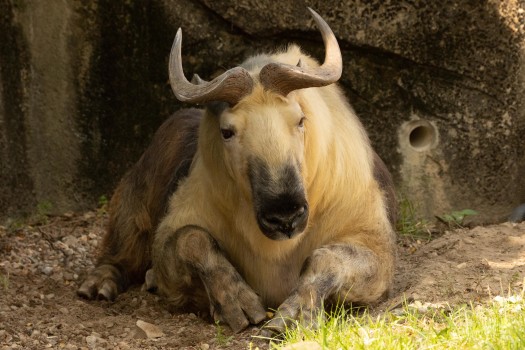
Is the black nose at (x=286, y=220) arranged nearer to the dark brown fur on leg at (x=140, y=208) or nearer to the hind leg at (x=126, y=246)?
the dark brown fur on leg at (x=140, y=208)

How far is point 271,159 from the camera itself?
18.1 ft

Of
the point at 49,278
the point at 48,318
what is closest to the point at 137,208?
the point at 49,278

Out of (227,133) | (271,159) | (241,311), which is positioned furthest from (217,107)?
(241,311)

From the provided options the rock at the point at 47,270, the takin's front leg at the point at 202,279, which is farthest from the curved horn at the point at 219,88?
the rock at the point at 47,270

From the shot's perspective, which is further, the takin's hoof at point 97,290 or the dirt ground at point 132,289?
the takin's hoof at point 97,290

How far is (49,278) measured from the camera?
296 inches

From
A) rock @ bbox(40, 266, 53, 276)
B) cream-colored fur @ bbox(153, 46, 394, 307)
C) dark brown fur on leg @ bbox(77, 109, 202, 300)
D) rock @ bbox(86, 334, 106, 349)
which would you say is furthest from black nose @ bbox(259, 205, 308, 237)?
rock @ bbox(40, 266, 53, 276)

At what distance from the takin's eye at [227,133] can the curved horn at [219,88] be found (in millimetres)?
156

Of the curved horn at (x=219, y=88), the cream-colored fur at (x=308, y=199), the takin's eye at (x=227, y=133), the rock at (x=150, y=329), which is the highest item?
the curved horn at (x=219, y=88)

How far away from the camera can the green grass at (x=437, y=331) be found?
4465mm

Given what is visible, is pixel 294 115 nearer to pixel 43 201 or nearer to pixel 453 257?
pixel 453 257

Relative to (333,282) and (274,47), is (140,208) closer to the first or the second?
(274,47)

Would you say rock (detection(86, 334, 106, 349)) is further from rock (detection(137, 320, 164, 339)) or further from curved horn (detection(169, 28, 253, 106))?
curved horn (detection(169, 28, 253, 106))

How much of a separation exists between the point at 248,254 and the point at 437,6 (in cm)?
302
